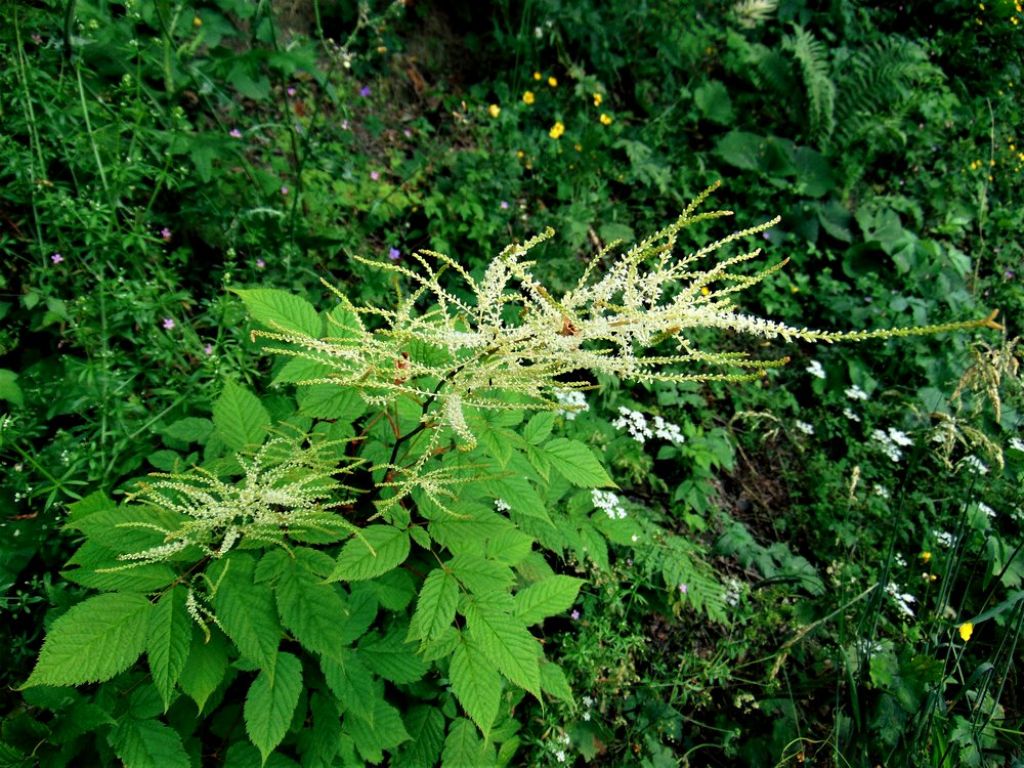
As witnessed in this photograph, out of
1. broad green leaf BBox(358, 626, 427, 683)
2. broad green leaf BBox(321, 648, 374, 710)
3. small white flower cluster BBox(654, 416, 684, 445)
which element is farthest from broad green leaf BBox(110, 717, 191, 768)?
small white flower cluster BBox(654, 416, 684, 445)

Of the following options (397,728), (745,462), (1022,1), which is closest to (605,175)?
(745,462)

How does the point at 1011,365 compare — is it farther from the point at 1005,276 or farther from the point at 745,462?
the point at 1005,276

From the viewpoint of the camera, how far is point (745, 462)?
3793 millimetres

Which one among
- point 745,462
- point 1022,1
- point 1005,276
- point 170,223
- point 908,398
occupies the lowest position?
point 745,462

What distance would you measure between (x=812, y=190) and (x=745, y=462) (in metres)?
2.52

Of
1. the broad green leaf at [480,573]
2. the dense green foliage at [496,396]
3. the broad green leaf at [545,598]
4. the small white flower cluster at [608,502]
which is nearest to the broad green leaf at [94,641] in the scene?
the dense green foliage at [496,396]

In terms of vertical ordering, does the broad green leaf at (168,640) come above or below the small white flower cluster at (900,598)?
above

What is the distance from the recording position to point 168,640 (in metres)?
1.28

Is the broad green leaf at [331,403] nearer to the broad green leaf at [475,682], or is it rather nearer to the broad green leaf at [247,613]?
the broad green leaf at [247,613]

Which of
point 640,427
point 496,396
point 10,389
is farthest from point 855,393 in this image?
point 10,389

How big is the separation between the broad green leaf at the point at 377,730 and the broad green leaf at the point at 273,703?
253 mm

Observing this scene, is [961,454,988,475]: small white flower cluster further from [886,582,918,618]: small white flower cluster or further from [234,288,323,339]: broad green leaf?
[234,288,323,339]: broad green leaf

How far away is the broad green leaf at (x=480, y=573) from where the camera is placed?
4.97 feet

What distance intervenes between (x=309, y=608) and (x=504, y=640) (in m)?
0.45
